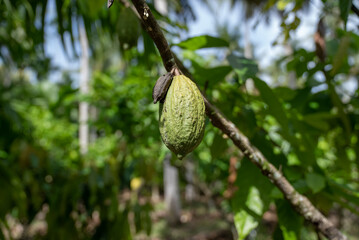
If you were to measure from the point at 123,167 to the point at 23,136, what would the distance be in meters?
0.88

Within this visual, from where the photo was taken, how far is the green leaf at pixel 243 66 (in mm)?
822

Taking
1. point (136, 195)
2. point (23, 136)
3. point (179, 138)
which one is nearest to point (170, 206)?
point (136, 195)

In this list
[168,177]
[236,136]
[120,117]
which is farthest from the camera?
[168,177]

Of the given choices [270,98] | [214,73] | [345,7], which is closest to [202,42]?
[214,73]

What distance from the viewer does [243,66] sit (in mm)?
872

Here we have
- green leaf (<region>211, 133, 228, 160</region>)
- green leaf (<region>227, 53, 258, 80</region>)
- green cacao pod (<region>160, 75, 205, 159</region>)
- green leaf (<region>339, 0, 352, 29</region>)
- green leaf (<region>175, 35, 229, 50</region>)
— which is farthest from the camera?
green leaf (<region>211, 133, 228, 160</region>)

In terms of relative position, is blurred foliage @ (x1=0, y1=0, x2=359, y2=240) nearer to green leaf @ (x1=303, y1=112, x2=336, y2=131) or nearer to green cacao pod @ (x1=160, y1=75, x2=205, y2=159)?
green leaf @ (x1=303, y1=112, x2=336, y2=131)

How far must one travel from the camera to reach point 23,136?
250cm

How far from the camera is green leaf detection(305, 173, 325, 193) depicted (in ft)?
2.82

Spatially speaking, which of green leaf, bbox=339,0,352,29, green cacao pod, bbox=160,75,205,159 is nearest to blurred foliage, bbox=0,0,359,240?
green leaf, bbox=339,0,352,29

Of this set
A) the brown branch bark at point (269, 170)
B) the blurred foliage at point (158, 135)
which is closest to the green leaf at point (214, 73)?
the blurred foliage at point (158, 135)

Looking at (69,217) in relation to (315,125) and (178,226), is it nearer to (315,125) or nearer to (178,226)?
(315,125)

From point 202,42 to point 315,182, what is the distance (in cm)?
55

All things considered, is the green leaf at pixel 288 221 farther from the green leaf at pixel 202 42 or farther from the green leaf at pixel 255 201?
the green leaf at pixel 202 42
